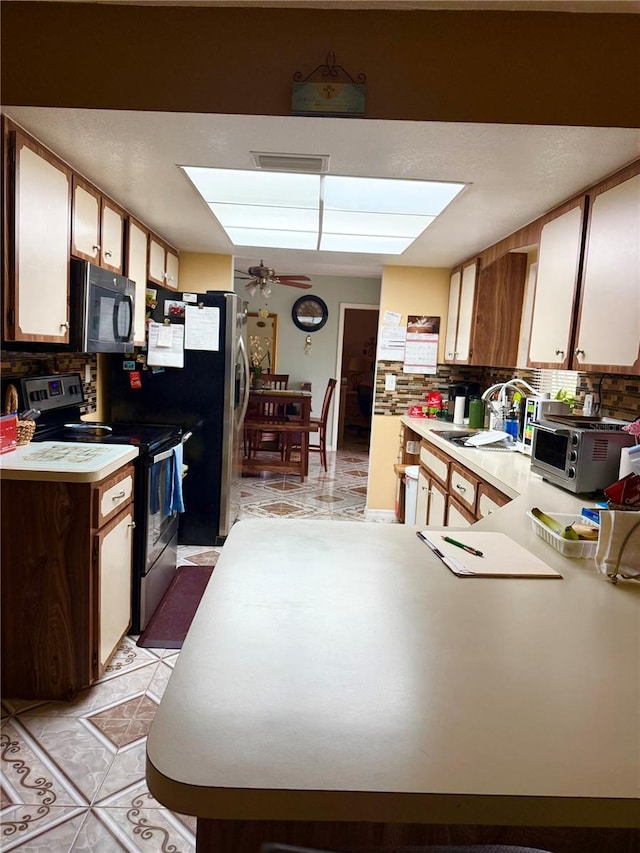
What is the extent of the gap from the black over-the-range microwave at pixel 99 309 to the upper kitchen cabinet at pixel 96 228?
4.0 inches

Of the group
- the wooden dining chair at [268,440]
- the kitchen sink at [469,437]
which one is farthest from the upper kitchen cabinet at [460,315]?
the wooden dining chair at [268,440]

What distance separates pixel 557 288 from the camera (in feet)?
8.71

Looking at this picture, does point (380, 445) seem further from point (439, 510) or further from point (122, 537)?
point (122, 537)

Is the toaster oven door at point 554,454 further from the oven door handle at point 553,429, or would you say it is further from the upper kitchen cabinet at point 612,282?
the upper kitchen cabinet at point 612,282

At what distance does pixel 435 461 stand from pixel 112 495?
202cm

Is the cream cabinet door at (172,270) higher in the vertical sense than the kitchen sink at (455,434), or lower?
higher

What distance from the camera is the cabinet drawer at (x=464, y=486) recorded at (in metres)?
2.75

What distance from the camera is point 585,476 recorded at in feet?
6.88

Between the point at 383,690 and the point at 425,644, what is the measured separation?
16 cm

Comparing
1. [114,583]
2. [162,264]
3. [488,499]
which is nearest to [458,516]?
[488,499]

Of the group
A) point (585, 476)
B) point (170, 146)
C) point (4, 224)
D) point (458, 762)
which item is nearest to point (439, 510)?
point (585, 476)

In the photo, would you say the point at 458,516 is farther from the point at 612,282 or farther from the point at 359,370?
the point at 359,370

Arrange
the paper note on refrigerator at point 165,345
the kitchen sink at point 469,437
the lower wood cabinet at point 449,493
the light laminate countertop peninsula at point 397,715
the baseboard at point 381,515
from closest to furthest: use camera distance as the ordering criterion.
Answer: the light laminate countertop peninsula at point 397,715 → the lower wood cabinet at point 449,493 → the kitchen sink at point 469,437 → the paper note on refrigerator at point 165,345 → the baseboard at point 381,515

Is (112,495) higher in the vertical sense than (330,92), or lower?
lower
